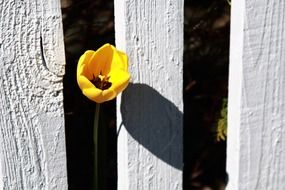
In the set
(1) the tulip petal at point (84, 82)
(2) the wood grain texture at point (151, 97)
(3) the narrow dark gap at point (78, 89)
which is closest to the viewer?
(1) the tulip petal at point (84, 82)

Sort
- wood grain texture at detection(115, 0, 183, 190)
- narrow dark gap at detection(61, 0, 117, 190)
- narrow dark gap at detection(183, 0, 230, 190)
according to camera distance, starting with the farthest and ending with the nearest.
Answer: narrow dark gap at detection(183, 0, 230, 190) < narrow dark gap at detection(61, 0, 117, 190) < wood grain texture at detection(115, 0, 183, 190)

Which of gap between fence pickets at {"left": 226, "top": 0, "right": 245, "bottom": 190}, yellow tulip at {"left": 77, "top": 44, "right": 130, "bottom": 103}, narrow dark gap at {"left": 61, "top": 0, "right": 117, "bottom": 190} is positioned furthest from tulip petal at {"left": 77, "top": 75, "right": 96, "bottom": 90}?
narrow dark gap at {"left": 61, "top": 0, "right": 117, "bottom": 190}

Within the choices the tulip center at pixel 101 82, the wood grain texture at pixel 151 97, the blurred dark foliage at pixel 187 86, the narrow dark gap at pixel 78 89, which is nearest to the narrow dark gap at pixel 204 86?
the blurred dark foliage at pixel 187 86

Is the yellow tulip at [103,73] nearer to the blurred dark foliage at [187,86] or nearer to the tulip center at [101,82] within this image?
the tulip center at [101,82]

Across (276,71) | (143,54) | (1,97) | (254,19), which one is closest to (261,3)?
(254,19)

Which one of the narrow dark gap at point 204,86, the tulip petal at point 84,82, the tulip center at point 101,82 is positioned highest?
the tulip petal at point 84,82

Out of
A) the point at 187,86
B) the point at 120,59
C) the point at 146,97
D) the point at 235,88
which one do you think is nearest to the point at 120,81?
the point at 120,59

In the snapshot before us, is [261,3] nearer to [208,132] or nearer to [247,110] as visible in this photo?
[247,110]

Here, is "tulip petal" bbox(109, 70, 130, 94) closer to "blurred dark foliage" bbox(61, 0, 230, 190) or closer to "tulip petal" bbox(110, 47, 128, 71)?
"tulip petal" bbox(110, 47, 128, 71)
